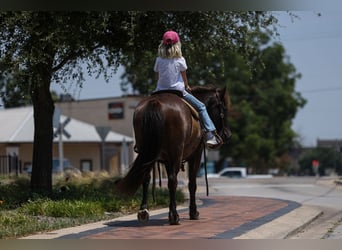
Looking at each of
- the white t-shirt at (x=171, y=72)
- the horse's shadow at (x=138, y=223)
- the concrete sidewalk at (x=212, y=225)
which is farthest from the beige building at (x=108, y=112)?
the white t-shirt at (x=171, y=72)

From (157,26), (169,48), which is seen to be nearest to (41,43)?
(157,26)

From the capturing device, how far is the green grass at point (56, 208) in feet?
31.4

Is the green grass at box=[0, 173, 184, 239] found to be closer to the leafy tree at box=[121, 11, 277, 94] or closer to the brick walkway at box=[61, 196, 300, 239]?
the brick walkway at box=[61, 196, 300, 239]

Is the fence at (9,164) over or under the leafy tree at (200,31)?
under

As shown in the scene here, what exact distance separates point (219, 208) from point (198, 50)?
162 inches

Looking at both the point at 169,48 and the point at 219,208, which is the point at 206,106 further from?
the point at 219,208

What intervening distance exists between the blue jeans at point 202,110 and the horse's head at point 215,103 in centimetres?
44

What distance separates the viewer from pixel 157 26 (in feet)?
44.9

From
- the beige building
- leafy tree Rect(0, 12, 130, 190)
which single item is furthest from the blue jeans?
the beige building

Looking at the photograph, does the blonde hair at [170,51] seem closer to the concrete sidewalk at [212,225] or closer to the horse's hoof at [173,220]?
the horse's hoof at [173,220]

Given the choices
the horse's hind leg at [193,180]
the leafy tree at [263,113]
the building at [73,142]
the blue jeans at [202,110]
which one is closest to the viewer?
the blue jeans at [202,110]

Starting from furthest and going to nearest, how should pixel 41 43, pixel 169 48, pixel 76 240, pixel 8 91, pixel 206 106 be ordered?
pixel 8 91, pixel 41 43, pixel 206 106, pixel 169 48, pixel 76 240

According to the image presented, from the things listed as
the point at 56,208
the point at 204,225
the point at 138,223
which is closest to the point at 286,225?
the point at 204,225

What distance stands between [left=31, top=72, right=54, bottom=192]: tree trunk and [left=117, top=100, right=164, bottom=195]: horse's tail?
5.35 m
